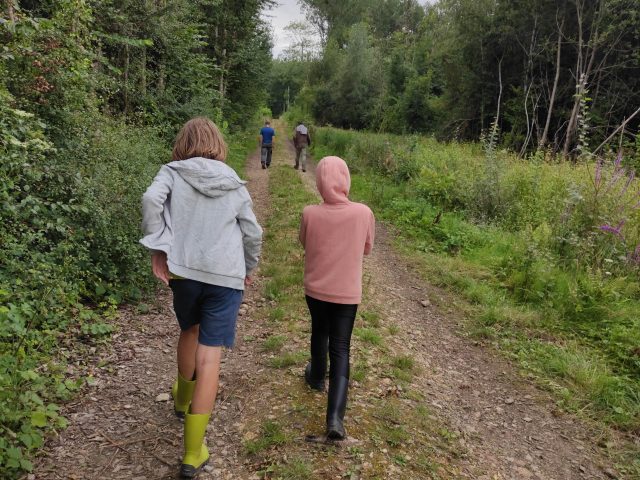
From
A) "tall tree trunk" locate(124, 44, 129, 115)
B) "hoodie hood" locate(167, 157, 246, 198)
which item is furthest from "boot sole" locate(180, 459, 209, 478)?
"tall tree trunk" locate(124, 44, 129, 115)

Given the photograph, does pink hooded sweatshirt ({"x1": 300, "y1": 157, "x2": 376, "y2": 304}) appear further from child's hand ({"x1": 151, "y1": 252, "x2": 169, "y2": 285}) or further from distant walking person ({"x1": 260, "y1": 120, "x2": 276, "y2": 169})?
distant walking person ({"x1": 260, "y1": 120, "x2": 276, "y2": 169})

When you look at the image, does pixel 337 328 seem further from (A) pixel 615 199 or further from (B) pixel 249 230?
(A) pixel 615 199

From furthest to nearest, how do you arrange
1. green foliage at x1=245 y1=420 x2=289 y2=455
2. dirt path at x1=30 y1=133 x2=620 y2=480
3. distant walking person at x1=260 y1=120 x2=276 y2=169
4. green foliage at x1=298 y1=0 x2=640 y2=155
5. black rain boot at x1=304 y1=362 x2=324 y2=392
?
green foliage at x1=298 y1=0 x2=640 y2=155 → distant walking person at x1=260 y1=120 x2=276 y2=169 → black rain boot at x1=304 y1=362 x2=324 y2=392 → green foliage at x1=245 y1=420 x2=289 y2=455 → dirt path at x1=30 y1=133 x2=620 y2=480

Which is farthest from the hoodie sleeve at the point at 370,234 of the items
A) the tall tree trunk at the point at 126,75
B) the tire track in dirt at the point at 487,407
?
the tall tree trunk at the point at 126,75

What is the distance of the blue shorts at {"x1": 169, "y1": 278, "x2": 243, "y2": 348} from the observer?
263 centimetres

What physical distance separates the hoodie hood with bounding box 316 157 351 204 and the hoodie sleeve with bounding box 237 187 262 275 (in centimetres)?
60

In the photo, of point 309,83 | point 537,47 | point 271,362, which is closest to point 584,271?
point 271,362

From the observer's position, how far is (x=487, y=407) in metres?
4.18

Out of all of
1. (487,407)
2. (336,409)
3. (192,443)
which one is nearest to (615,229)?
(487,407)

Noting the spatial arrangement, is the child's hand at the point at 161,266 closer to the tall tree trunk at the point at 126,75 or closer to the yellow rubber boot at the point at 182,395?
the yellow rubber boot at the point at 182,395

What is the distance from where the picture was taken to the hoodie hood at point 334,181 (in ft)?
10.2

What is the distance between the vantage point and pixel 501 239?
8016 mm

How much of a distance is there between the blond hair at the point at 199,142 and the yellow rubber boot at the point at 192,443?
166 centimetres

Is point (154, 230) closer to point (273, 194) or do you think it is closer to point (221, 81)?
point (273, 194)
